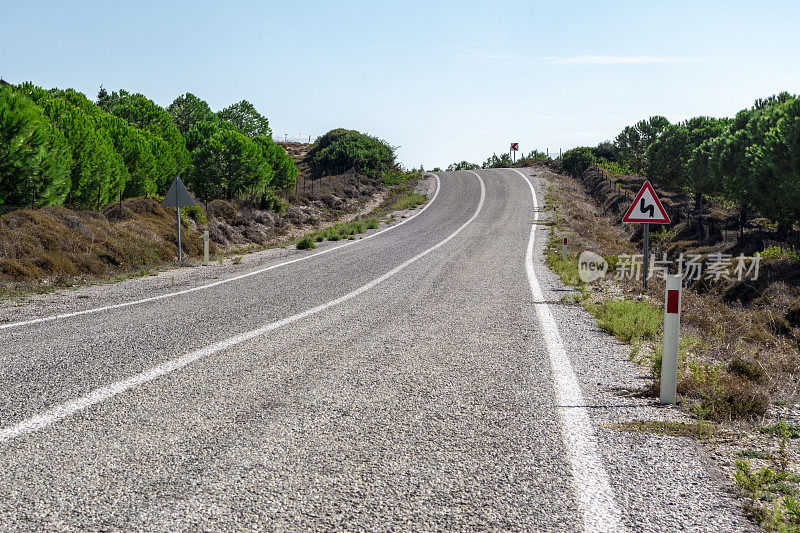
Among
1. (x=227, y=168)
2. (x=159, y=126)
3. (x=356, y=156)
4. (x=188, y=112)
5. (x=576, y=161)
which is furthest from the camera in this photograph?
(x=188, y=112)

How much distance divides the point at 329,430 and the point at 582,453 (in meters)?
1.75

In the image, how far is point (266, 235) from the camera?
27.7 metres

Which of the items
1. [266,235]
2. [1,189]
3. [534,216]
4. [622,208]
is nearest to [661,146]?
[622,208]

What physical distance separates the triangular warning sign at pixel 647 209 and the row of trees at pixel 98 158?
1713 cm

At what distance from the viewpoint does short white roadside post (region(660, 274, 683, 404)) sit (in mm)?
5148

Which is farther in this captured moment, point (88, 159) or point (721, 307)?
point (88, 159)

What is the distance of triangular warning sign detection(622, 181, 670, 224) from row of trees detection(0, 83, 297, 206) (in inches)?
674

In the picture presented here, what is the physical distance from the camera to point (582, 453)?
13.0 ft

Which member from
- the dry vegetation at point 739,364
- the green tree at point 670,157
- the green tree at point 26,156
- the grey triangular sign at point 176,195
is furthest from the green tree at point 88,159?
the green tree at point 670,157

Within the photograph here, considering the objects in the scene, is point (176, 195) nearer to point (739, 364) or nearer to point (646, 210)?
point (646, 210)

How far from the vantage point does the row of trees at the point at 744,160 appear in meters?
21.0

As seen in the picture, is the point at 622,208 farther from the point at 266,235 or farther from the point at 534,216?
the point at 266,235

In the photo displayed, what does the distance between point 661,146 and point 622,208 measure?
14041mm

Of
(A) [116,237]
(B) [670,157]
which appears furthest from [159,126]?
(B) [670,157]
